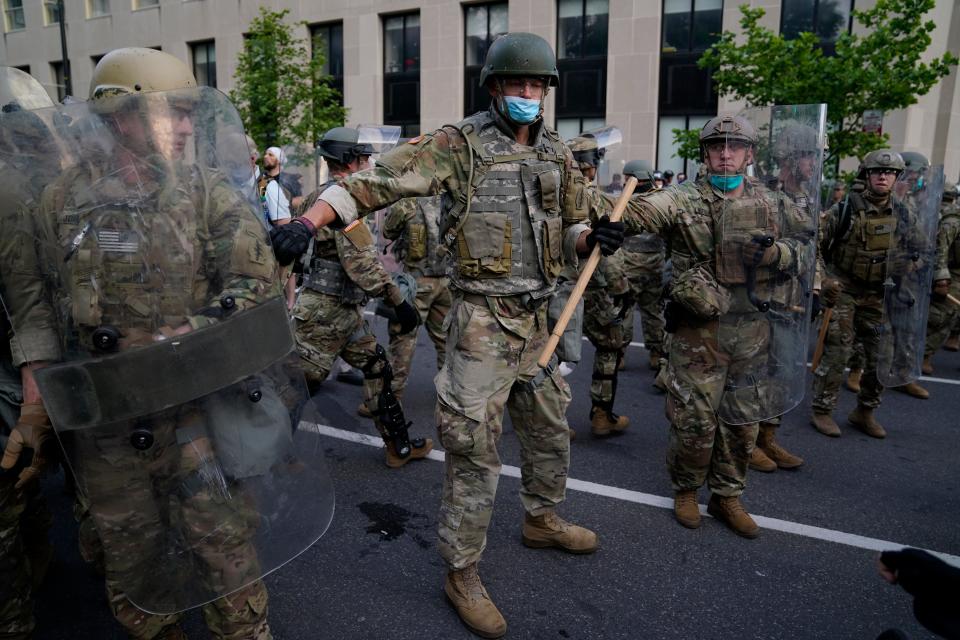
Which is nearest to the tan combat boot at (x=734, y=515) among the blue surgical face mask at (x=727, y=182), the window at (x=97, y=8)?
the blue surgical face mask at (x=727, y=182)

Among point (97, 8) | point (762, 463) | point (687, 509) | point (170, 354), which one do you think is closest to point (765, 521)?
point (687, 509)

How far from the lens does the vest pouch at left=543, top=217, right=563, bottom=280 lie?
116 inches

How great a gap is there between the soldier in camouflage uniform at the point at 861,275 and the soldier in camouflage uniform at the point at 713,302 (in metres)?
1.98

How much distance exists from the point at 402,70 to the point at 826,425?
2038 centimetres

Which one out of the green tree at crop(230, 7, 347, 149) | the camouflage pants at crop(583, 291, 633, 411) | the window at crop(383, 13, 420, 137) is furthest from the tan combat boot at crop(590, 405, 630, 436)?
the window at crop(383, 13, 420, 137)

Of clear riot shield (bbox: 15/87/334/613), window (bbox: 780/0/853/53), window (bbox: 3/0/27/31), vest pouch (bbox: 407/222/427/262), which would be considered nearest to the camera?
clear riot shield (bbox: 15/87/334/613)

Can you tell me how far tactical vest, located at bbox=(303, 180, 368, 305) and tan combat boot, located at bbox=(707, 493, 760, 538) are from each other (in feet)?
7.74

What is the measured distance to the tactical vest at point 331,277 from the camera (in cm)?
427

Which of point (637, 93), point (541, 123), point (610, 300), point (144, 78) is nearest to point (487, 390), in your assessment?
point (541, 123)

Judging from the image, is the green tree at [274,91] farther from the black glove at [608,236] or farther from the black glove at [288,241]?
the black glove at [288,241]

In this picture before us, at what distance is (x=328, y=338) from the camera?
4277mm

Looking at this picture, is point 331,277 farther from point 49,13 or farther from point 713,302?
point 49,13

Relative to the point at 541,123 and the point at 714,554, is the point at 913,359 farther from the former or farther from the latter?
the point at 541,123

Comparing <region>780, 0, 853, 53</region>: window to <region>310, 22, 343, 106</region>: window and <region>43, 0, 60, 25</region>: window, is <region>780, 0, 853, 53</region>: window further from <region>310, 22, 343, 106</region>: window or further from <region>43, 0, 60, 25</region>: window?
<region>43, 0, 60, 25</region>: window
